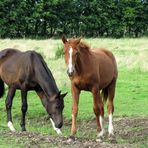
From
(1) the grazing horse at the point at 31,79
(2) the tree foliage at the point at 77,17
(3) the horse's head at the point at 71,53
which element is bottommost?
(2) the tree foliage at the point at 77,17

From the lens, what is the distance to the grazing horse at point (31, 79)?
998 cm

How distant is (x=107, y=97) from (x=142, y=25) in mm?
54354

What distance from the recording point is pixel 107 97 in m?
11.4

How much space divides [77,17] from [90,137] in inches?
2058

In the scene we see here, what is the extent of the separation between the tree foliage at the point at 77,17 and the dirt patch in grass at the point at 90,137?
4411 cm


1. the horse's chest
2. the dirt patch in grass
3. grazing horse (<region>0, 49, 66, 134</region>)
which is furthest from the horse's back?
the dirt patch in grass

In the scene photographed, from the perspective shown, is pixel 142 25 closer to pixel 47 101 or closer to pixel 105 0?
pixel 105 0

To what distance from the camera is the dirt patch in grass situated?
27.4 feet

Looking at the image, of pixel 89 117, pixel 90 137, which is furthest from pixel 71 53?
pixel 89 117

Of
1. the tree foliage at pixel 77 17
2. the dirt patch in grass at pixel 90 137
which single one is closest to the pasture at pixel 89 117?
the dirt patch in grass at pixel 90 137

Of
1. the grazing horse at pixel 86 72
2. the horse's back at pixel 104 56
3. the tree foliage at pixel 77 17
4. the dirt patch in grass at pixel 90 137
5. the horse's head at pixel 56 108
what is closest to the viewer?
the dirt patch in grass at pixel 90 137

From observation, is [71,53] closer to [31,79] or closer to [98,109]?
[98,109]

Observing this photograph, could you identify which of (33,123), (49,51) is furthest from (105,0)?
(33,123)

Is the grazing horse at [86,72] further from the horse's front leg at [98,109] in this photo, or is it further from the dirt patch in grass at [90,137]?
the dirt patch in grass at [90,137]
